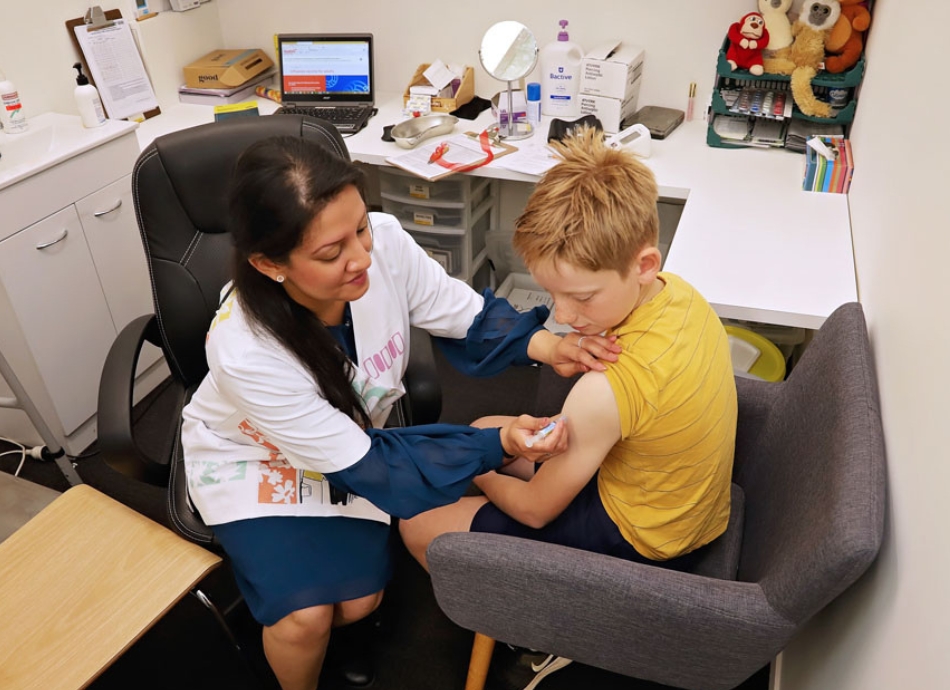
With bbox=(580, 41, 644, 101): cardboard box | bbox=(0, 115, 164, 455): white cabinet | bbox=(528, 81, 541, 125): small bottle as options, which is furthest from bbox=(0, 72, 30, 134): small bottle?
bbox=(580, 41, 644, 101): cardboard box

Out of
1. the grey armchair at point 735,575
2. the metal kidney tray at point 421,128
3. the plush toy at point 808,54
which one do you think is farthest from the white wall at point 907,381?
the metal kidney tray at point 421,128

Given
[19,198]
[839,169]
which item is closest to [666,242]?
[839,169]

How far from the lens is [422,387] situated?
1445 mm

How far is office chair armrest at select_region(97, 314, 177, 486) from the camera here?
1.32 metres

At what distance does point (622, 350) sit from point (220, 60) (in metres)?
2.38

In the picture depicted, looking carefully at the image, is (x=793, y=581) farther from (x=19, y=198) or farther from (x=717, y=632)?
(x=19, y=198)

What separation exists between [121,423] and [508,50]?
1748 mm

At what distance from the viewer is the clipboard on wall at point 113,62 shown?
2408mm

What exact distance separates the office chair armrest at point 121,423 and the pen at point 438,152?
1.09 meters

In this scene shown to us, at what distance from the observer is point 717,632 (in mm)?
955

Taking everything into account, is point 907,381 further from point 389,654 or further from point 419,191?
point 419,191

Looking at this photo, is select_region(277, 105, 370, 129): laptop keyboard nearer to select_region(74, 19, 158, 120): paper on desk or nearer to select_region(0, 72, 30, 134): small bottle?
select_region(74, 19, 158, 120): paper on desk

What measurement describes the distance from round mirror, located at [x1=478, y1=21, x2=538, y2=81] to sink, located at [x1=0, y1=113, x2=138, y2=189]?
116 cm

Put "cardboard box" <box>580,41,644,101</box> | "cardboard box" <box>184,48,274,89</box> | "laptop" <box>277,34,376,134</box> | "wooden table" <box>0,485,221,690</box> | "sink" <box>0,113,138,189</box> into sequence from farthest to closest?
"cardboard box" <box>184,48,274,89</box>, "laptop" <box>277,34,376,134</box>, "cardboard box" <box>580,41,644,101</box>, "sink" <box>0,113,138,189</box>, "wooden table" <box>0,485,221,690</box>
